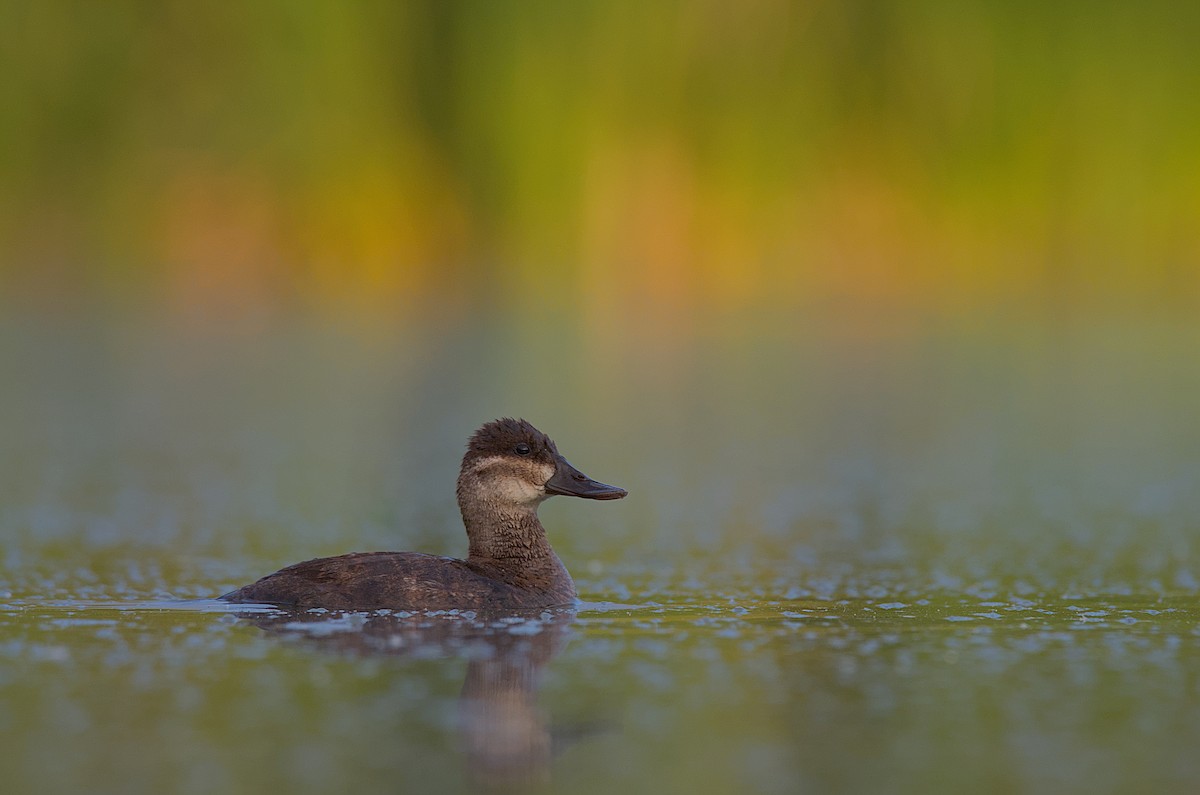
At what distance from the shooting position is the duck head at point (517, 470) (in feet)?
30.1

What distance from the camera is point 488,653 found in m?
7.18

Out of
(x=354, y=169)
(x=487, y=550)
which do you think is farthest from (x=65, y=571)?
(x=354, y=169)

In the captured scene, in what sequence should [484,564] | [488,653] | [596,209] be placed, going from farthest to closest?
[596,209]
[484,564]
[488,653]

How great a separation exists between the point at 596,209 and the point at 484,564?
1759 centimetres

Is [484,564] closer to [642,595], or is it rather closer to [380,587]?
[642,595]

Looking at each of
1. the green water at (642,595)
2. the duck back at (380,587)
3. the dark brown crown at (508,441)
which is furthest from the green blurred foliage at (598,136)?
the duck back at (380,587)

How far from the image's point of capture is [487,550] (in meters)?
9.11

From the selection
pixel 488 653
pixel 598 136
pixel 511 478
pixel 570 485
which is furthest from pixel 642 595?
pixel 598 136

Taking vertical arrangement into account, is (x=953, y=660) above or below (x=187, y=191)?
below

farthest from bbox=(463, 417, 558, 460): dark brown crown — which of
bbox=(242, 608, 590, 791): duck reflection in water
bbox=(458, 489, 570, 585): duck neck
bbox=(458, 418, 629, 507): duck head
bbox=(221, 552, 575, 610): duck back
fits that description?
bbox=(242, 608, 590, 791): duck reflection in water

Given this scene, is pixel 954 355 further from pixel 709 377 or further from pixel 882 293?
pixel 882 293

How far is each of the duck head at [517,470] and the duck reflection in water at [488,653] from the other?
0.87 m

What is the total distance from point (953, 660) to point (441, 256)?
2242cm

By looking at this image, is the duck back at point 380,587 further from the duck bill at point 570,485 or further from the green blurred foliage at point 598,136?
the green blurred foliage at point 598,136
